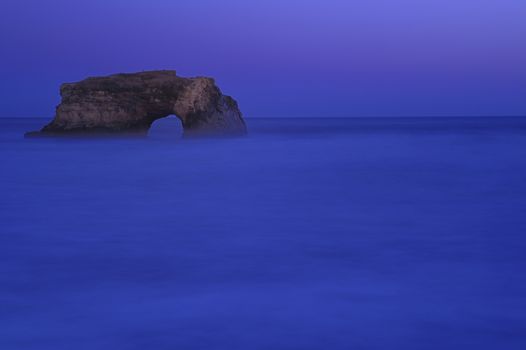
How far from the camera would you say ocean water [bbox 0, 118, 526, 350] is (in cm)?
417

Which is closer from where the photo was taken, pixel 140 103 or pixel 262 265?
pixel 262 265

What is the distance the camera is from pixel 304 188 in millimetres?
12484

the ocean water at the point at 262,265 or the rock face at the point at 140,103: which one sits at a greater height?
the rock face at the point at 140,103

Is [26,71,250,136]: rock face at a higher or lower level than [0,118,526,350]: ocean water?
higher

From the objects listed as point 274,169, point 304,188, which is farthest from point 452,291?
point 274,169

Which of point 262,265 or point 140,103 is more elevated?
point 140,103

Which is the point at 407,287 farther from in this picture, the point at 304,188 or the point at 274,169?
the point at 274,169

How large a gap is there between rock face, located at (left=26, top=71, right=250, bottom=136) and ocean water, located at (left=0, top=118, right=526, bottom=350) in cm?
1386

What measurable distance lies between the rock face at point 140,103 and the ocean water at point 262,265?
1386 centimetres

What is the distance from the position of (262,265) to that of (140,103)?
2264 cm

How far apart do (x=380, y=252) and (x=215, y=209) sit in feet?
12.3

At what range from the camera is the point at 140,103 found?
27.6 m

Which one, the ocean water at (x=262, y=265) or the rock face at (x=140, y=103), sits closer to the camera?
the ocean water at (x=262, y=265)

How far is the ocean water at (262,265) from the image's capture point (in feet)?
13.7
